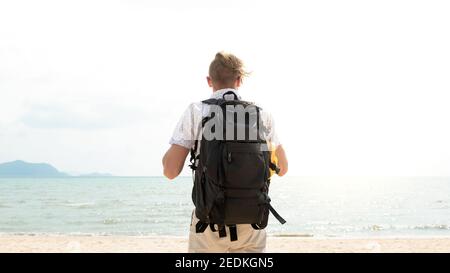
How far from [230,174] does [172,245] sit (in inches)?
381

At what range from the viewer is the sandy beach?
1097 cm

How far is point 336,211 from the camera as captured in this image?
34.5 metres

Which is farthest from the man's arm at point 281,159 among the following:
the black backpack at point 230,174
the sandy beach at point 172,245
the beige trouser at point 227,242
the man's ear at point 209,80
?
the sandy beach at point 172,245

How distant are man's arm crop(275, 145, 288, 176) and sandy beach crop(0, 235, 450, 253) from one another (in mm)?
8160

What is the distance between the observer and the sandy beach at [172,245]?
1097cm

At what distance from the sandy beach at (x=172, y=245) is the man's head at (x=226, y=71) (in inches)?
334

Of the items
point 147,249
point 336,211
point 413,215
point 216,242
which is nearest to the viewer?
point 216,242

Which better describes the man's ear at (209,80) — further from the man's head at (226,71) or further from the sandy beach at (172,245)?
the sandy beach at (172,245)

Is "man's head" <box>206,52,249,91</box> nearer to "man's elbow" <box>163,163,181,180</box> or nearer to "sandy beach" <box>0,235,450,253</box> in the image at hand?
"man's elbow" <box>163,163,181,180</box>

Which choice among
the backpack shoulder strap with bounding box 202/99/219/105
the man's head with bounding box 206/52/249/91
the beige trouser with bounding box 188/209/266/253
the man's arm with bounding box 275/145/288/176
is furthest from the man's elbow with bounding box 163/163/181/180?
the man's arm with bounding box 275/145/288/176
